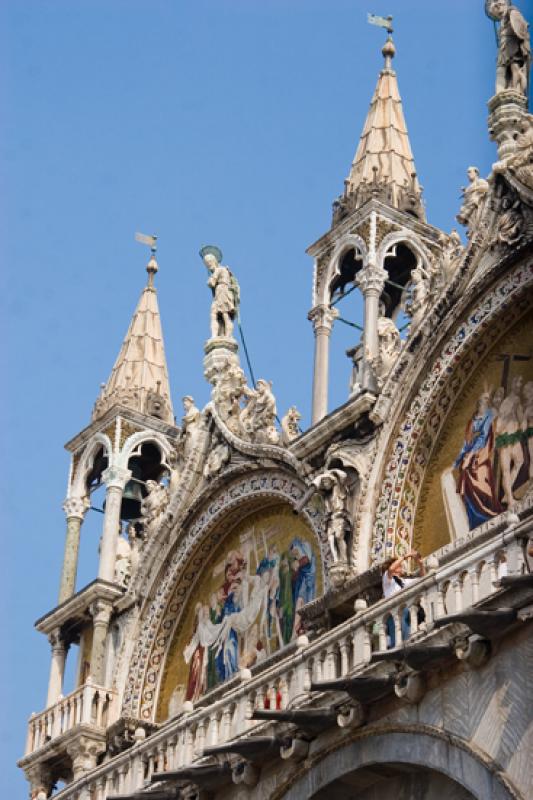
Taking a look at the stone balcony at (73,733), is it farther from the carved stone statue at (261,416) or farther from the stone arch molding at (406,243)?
the stone arch molding at (406,243)

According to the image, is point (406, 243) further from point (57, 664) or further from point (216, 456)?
point (57, 664)

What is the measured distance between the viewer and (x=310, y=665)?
15.5 m

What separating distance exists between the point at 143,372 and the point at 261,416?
463 cm

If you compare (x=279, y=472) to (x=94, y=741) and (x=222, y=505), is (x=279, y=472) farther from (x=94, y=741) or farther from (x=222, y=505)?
(x=94, y=741)

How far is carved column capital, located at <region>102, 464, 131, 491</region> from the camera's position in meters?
24.3

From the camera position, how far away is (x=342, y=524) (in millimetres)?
18750

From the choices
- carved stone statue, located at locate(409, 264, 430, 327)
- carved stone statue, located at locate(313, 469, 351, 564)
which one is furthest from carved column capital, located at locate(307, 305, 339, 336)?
carved stone statue, located at locate(313, 469, 351, 564)

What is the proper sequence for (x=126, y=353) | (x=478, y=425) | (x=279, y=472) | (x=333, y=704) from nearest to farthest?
1. (x=333, y=704)
2. (x=478, y=425)
3. (x=279, y=472)
4. (x=126, y=353)

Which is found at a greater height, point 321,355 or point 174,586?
point 321,355

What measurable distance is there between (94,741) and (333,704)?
25.3 ft

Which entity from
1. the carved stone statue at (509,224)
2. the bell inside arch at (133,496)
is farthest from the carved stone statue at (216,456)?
the carved stone statue at (509,224)

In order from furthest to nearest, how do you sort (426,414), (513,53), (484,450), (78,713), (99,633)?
(99,633), (78,713), (513,53), (426,414), (484,450)

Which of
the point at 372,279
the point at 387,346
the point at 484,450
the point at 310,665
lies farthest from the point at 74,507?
the point at 310,665

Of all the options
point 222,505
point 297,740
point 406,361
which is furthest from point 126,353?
point 297,740
